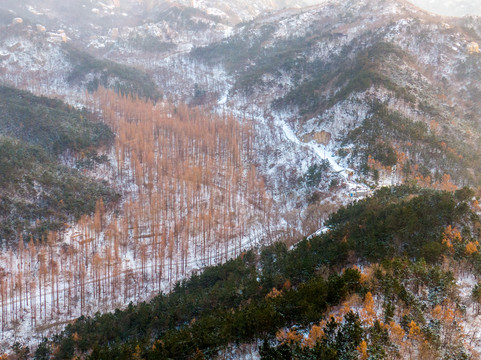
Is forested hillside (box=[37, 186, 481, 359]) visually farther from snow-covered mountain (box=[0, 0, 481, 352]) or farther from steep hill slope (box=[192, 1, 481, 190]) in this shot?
steep hill slope (box=[192, 1, 481, 190])

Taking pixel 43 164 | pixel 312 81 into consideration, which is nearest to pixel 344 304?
pixel 43 164

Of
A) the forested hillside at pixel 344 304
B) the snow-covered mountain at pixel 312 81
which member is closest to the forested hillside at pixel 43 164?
the forested hillside at pixel 344 304

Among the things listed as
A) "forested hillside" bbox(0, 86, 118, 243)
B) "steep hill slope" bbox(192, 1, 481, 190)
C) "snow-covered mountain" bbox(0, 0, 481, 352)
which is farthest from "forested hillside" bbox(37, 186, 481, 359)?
"steep hill slope" bbox(192, 1, 481, 190)

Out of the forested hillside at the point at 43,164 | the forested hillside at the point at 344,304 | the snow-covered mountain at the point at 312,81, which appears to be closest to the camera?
the forested hillside at the point at 344,304

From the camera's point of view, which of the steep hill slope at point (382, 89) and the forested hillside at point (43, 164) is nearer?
the forested hillside at point (43, 164)

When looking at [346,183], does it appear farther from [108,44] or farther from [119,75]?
[108,44]

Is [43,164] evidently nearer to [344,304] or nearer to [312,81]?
[344,304]

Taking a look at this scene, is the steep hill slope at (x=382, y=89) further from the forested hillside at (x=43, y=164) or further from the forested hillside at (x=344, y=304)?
the forested hillside at (x=43, y=164)

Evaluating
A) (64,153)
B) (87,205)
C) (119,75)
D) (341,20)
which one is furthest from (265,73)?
(87,205)
